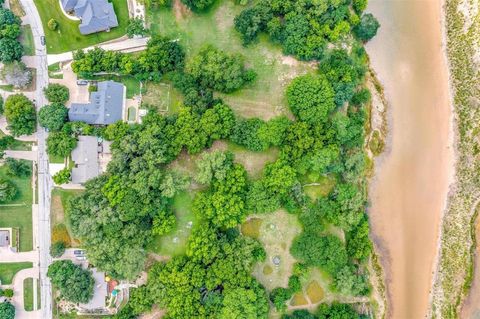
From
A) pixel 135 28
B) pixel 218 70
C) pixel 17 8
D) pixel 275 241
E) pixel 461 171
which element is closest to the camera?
pixel 218 70

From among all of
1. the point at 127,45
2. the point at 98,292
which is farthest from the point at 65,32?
the point at 98,292

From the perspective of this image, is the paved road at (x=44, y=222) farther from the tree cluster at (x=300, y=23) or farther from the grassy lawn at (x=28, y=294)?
the tree cluster at (x=300, y=23)

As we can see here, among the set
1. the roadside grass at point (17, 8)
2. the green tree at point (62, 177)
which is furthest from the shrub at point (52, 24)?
the green tree at point (62, 177)

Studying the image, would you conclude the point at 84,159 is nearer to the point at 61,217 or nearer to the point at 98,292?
the point at 61,217

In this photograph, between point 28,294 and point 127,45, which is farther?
point 127,45

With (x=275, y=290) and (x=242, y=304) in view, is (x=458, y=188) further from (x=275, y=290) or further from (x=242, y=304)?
(x=242, y=304)

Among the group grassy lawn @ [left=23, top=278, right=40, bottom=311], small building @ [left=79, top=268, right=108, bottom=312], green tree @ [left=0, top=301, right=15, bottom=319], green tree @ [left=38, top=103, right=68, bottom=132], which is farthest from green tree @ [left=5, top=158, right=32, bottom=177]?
green tree @ [left=0, top=301, right=15, bottom=319]

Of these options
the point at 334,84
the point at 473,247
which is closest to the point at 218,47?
the point at 334,84
